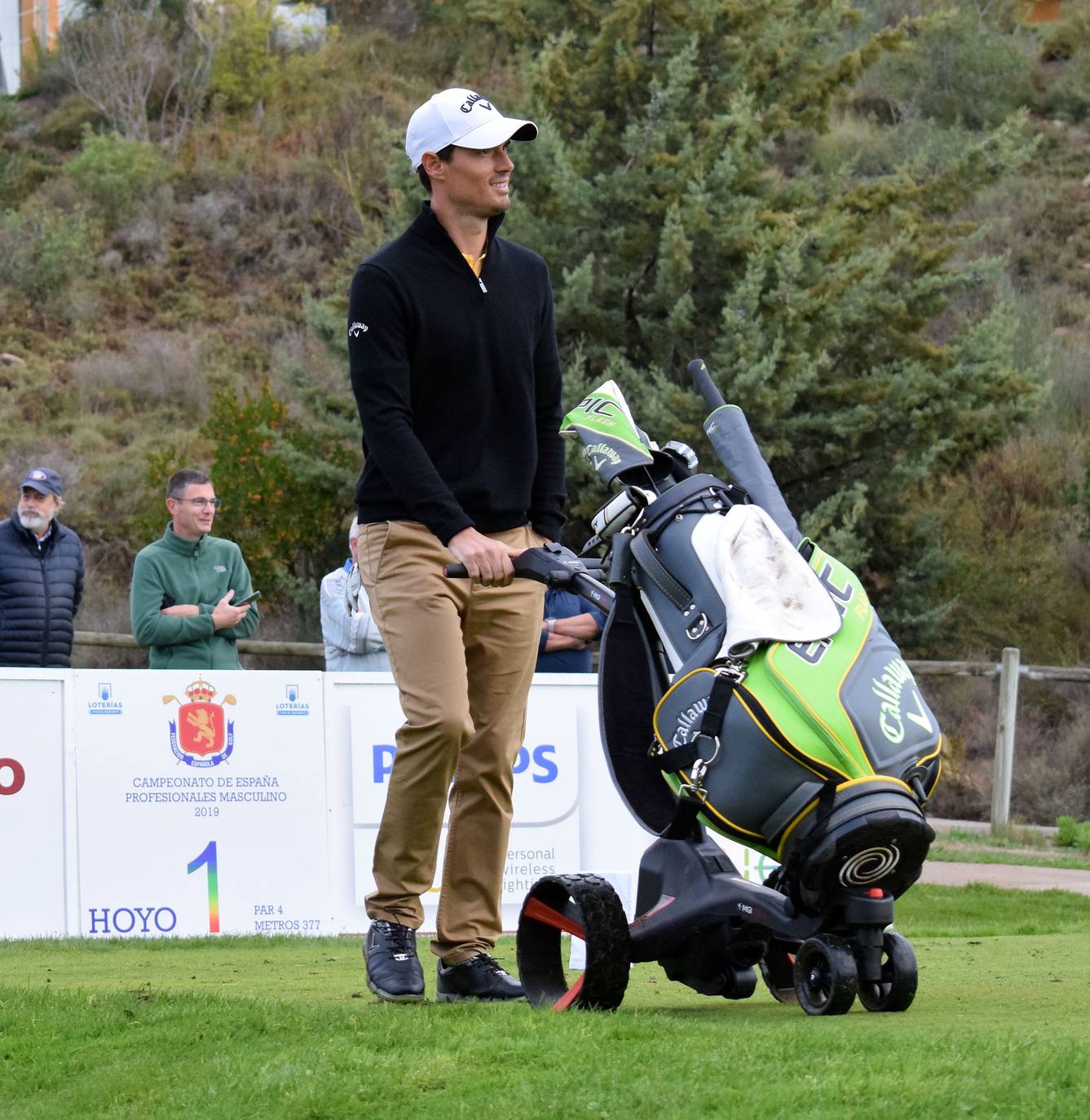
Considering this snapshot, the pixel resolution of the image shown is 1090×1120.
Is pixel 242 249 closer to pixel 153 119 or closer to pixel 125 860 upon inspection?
pixel 153 119

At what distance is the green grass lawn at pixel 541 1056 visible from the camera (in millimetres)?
3619

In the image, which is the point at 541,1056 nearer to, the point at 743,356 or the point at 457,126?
the point at 457,126

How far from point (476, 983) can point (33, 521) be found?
20.9 ft

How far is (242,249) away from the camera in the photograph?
38844 mm

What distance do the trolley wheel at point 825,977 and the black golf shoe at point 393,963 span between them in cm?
109

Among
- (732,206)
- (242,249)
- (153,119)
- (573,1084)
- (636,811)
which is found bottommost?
(573,1084)

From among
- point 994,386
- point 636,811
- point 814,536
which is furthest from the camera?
point 994,386

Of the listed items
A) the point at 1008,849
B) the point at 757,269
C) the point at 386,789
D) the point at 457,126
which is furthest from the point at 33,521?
the point at 757,269

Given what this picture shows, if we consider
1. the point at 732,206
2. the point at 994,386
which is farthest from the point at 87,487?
the point at 994,386

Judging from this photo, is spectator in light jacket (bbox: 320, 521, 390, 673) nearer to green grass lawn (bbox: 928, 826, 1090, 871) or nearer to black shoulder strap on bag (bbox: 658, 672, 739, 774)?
green grass lawn (bbox: 928, 826, 1090, 871)

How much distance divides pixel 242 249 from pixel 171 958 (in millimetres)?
32564

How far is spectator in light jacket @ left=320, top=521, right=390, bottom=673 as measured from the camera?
10.6 meters

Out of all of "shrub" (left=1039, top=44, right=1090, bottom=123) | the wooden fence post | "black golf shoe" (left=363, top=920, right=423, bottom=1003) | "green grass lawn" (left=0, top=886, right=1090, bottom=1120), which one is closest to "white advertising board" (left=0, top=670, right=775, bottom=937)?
"green grass lawn" (left=0, top=886, right=1090, bottom=1120)

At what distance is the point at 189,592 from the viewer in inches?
417
